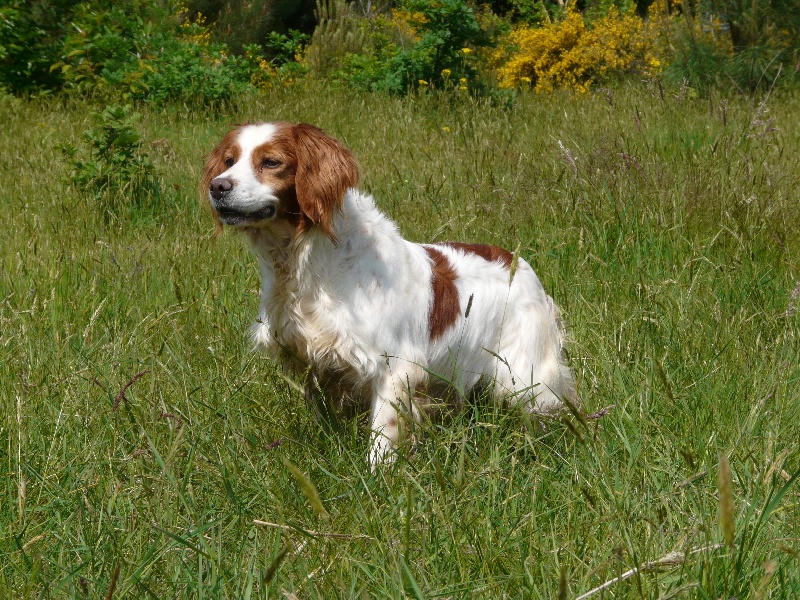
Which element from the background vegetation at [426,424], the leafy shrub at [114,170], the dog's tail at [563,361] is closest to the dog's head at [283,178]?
the background vegetation at [426,424]

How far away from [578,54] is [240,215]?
735cm

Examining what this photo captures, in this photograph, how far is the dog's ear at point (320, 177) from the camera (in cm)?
277

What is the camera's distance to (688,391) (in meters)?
2.57

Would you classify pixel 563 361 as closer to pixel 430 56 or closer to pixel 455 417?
pixel 455 417

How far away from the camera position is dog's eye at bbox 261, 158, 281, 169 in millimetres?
2809

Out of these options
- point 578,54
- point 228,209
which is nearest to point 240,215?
point 228,209

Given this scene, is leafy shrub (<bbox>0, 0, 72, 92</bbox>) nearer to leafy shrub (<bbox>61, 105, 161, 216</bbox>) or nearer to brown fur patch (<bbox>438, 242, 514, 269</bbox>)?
leafy shrub (<bbox>61, 105, 161, 216</bbox>)

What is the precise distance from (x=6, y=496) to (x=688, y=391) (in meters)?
1.79

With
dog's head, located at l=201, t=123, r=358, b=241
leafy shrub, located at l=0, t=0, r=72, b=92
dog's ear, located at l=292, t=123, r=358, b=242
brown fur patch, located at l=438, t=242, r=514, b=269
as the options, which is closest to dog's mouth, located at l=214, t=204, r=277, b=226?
dog's head, located at l=201, t=123, r=358, b=241

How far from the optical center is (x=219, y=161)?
9.76 feet

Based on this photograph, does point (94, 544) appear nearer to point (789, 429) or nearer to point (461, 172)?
point (789, 429)

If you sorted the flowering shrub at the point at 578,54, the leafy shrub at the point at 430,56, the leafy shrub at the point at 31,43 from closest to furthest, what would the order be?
the leafy shrub at the point at 430,56, the leafy shrub at the point at 31,43, the flowering shrub at the point at 578,54

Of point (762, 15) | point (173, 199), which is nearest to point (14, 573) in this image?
point (173, 199)

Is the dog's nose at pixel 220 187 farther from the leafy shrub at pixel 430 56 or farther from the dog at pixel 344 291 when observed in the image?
the leafy shrub at pixel 430 56
